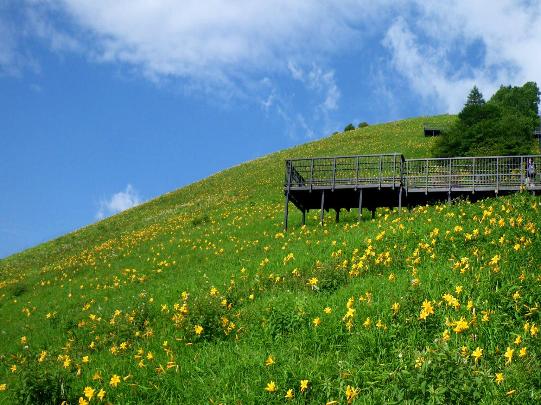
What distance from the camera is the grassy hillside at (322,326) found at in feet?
21.1

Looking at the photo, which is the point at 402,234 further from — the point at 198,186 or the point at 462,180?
the point at 198,186

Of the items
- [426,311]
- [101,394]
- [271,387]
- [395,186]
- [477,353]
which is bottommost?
[101,394]

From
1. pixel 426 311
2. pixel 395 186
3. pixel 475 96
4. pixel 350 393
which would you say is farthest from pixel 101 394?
pixel 475 96

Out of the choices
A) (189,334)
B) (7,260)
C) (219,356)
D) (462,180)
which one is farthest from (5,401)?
(7,260)

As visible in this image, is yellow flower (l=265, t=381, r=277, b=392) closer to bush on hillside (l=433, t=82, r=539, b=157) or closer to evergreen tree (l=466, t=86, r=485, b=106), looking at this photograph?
bush on hillside (l=433, t=82, r=539, b=157)

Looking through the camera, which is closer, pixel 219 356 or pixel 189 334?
pixel 219 356

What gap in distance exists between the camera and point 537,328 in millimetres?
6684

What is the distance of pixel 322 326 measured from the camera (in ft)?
27.5

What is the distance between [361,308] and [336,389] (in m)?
2.30

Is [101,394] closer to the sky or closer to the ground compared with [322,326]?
closer to the ground

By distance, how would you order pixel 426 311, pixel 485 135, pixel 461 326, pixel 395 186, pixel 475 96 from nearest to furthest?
pixel 461 326, pixel 426 311, pixel 395 186, pixel 485 135, pixel 475 96

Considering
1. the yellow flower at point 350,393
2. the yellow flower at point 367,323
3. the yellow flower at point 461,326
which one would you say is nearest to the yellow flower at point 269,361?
the yellow flower at point 350,393

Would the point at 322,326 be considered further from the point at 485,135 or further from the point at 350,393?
the point at 485,135

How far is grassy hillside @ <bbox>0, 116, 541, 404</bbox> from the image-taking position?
6.44m
